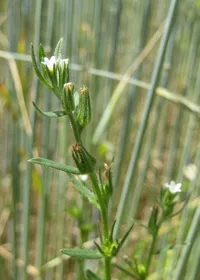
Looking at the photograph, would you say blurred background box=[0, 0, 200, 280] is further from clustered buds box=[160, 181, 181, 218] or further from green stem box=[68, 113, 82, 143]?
green stem box=[68, 113, 82, 143]

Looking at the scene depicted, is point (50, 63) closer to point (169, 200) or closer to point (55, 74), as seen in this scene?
point (55, 74)

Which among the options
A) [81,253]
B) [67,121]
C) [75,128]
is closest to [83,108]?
[75,128]

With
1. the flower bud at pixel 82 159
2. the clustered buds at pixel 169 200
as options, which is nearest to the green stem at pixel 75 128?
the flower bud at pixel 82 159

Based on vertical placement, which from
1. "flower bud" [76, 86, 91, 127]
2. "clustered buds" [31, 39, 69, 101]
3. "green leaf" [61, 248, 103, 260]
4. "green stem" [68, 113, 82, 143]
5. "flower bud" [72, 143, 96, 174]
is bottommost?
"green leaf" [61, 248, 103, 260]

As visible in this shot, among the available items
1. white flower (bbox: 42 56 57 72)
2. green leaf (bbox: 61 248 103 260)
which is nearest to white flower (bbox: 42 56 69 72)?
white flower (bbox: 42 56 57 72)

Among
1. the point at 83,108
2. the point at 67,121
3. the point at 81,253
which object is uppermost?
the point at 67,121

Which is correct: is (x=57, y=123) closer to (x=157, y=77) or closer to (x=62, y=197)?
(x=62, y=197)

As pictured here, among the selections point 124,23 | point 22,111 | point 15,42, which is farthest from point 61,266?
point 124,23

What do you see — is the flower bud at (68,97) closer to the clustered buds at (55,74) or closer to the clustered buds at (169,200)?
the clustered buds at (55,74)
